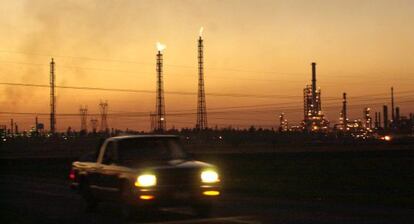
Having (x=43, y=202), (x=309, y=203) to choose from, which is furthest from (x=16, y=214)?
(x=309, y=203)

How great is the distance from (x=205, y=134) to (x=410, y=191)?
235 feet

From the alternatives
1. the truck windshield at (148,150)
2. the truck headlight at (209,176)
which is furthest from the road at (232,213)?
the truck windshield at (148,150)

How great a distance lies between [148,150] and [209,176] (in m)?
2.02

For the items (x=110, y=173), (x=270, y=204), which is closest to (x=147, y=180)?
(x=110, y=173)

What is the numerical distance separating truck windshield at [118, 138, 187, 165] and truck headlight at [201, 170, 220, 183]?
4.24 feet

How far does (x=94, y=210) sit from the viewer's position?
19.0 meters

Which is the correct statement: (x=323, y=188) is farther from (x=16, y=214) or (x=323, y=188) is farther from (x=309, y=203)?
(x=16, y=214)

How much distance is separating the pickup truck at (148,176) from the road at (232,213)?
0.45m

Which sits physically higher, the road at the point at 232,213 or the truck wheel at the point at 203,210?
Answer: the truck wheel at the point at 203,210

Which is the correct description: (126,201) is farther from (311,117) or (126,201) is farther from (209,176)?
(311,117)

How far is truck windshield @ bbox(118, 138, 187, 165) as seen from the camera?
17.6 m

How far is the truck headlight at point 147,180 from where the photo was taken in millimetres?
16141

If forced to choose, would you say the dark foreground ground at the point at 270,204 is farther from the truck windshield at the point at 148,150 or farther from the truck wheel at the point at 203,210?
the truck windshield at the point at 148,150

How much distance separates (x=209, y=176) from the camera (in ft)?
55.2
